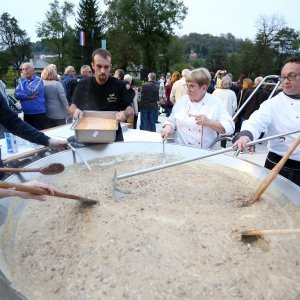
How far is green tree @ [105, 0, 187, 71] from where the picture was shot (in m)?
31.5

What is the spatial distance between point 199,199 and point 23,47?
148 feet

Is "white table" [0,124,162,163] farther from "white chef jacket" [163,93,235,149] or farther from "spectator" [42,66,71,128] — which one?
"white chef jacket" [163,93,235,149]

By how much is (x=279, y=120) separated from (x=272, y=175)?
623mm

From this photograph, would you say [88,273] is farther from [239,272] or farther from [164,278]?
[239,272]

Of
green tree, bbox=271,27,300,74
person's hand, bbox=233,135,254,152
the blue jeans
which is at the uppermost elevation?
green tree, bbox=271,27,300,74

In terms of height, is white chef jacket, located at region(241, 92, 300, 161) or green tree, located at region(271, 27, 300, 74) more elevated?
green tree, located at region(271, 27, 300, 74)

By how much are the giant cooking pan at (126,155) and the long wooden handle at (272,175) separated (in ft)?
0.37

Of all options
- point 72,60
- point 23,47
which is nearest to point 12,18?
point 23,47

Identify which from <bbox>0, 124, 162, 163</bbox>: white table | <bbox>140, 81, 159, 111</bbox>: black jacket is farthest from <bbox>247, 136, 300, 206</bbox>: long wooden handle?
<bbox>140, 81, 159, 111</bbox>: black jacket

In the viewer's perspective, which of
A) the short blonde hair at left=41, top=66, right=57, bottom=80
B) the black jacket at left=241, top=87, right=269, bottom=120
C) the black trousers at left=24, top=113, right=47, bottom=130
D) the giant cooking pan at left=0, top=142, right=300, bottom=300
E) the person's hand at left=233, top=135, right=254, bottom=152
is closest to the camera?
the giant cooking pan at left=0, top=142, right=300, bottom=300

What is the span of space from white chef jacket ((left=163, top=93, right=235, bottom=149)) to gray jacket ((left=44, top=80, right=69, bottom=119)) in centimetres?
271

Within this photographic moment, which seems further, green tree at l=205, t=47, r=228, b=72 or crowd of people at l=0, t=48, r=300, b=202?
green tree at l=205, t=47, r=228, b=72

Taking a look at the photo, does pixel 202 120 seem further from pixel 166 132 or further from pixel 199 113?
pixel 166 132

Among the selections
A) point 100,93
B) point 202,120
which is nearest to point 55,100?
point 100,93
